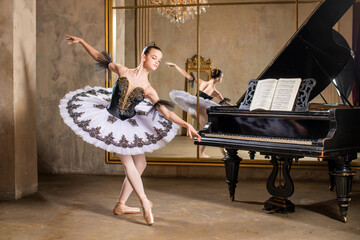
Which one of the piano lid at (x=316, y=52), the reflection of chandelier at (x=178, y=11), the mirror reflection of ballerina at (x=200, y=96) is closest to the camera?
the piano lid at (x=316, y=52)

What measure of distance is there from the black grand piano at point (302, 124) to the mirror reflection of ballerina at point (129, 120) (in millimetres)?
675

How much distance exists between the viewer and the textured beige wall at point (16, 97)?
16.2 feet

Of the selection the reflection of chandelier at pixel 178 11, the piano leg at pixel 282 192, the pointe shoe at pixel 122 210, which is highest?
the reflection of chandelier at pixel 178 11

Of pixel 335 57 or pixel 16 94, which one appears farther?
pixel 16 94

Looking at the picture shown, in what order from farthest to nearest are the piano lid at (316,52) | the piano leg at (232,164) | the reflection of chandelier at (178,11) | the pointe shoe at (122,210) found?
the reflection of chandelier at (178,11)
the piano leg at (232,164)
the pointe shoe at (122,210)
the piano lid at (316,52)

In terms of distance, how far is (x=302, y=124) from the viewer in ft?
13.8

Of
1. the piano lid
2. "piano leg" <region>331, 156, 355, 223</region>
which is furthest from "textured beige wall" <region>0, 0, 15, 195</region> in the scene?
"piano leg" <region>331, 156, 355, 223</region>

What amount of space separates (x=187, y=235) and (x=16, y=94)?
2547 mm

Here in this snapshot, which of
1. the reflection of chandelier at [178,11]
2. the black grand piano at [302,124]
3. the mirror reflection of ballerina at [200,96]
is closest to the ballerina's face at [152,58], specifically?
the black grand piano at [302,124]

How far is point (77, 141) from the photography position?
266 inches

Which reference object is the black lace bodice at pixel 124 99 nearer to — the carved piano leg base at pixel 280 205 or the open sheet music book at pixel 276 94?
the open sheet music book at pixel 276 94

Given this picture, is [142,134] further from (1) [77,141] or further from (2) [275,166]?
(1) [77,141]

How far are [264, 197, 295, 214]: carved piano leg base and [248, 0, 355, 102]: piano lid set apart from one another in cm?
122

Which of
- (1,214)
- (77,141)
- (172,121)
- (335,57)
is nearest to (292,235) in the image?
(172,121)
